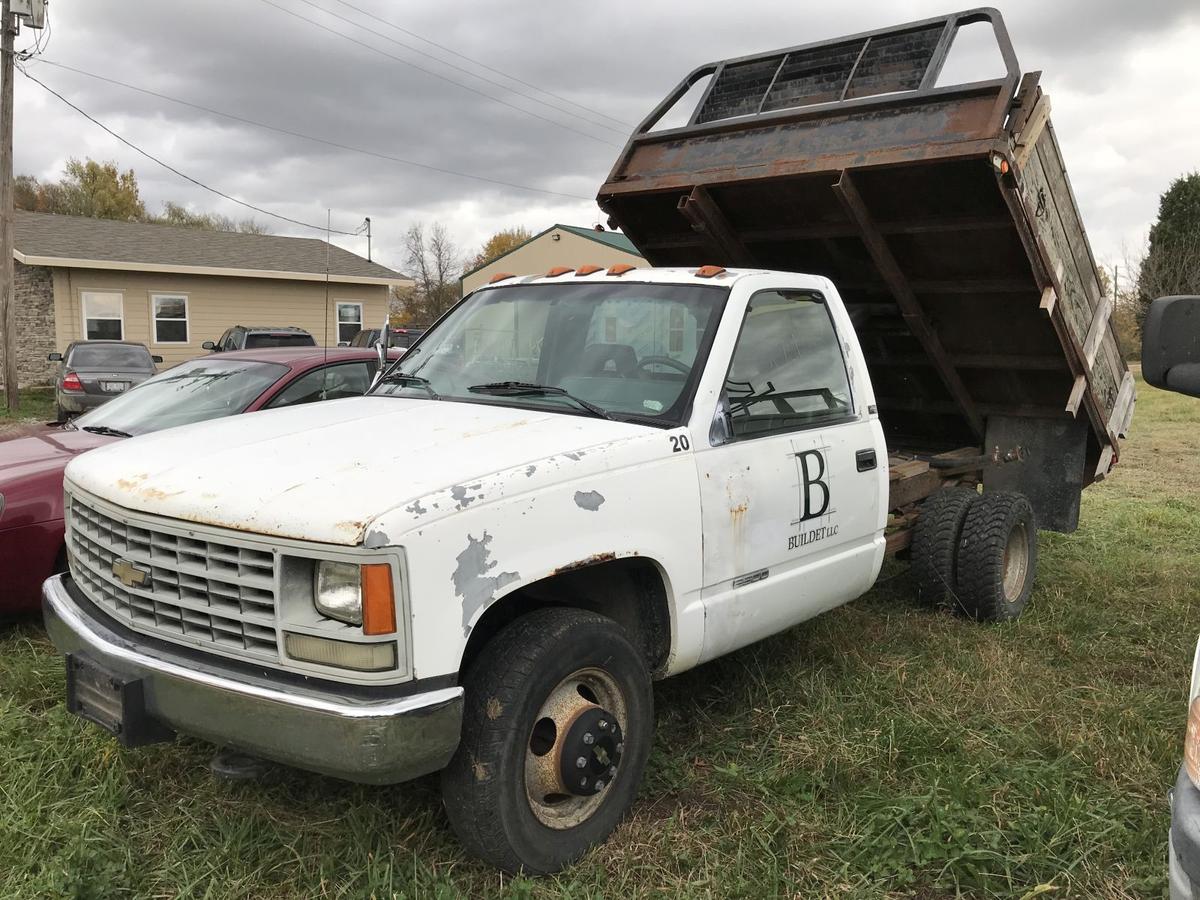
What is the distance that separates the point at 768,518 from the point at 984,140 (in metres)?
2.16

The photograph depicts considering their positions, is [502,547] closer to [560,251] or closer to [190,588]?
[190,588]

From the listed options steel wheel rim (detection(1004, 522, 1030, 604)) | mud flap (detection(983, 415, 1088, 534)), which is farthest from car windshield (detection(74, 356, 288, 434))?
mud flap (detection(983, 415, 1088, 534))

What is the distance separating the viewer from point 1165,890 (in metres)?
2.95

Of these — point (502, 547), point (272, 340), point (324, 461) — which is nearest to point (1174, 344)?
point (502, 547)

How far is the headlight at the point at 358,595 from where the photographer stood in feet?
8.25

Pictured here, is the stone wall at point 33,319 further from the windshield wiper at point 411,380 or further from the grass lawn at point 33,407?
the windshield wiper at point 411,380

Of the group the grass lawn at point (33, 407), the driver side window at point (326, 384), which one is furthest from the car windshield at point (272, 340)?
the driver side window at point (326, 384)

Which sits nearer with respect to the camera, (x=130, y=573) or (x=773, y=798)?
(x=130, y=573)

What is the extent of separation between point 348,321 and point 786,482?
24.2m

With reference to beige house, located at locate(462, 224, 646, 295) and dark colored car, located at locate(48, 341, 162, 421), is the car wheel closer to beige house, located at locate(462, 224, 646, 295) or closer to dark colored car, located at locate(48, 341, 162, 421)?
dark colored car, located at locate(48, 341, 162, 421)

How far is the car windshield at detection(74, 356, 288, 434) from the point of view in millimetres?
5906

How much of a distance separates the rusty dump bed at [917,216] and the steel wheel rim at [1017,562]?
0.76 metres

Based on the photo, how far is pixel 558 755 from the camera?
9.84 ft

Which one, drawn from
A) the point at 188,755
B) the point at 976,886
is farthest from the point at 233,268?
the point at 976,886
